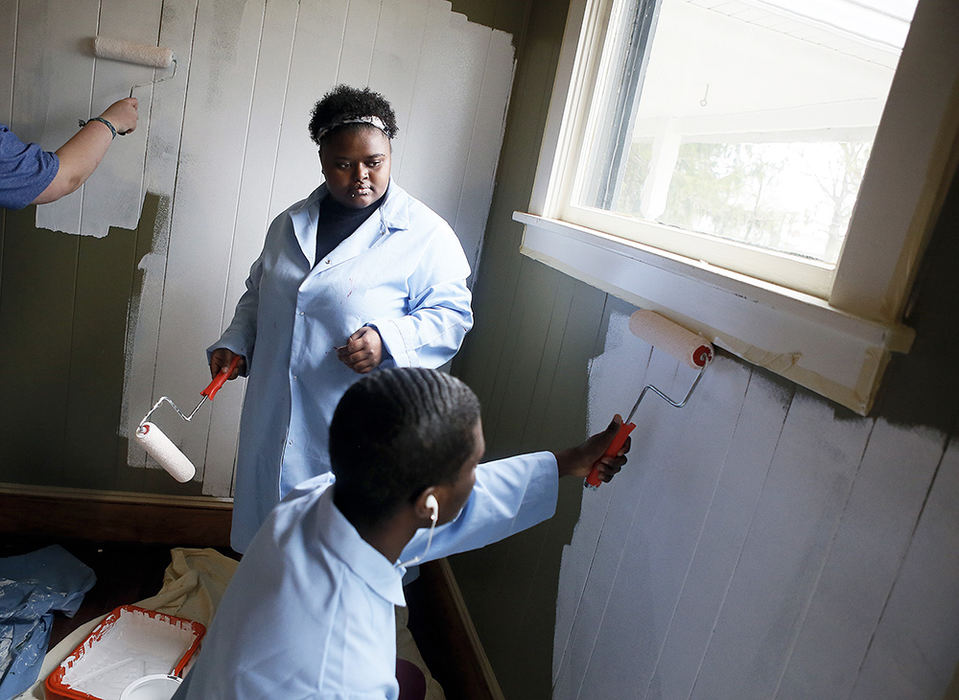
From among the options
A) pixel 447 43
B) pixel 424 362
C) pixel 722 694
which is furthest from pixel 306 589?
pixel 447 43

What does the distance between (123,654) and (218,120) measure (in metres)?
1.40

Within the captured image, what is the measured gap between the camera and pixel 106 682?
1620mm

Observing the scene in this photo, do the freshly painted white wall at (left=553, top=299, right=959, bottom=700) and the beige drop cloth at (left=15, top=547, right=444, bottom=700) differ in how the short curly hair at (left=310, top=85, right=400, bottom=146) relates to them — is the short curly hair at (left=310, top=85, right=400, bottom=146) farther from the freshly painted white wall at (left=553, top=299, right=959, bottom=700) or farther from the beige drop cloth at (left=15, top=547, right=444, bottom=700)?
the beige drop cloth at (left=15, top=547, right=444, bottom=700)

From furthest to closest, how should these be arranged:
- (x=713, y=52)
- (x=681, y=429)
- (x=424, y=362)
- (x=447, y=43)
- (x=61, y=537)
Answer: (x=61, y=537), (x=447, y=43), (x=424, y=362), (x=713, y=52), (x=681, y=429)

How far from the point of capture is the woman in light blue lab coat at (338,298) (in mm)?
1456

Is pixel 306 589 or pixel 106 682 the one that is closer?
pixel 306 589

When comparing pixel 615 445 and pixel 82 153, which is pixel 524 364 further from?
pixel 82 153

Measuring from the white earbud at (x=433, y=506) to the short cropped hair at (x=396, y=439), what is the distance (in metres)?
0.01

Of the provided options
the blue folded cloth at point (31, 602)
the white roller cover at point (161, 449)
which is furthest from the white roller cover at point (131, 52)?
the blue folded cloth at point (31, 602)

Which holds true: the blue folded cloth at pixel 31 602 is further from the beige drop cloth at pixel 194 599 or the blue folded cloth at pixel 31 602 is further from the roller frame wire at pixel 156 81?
the roller frame wire at pixel 156 81

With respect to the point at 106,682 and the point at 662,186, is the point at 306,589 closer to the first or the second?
the point at 662,186

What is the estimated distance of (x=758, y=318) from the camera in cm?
93

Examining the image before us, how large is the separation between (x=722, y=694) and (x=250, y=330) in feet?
4.13

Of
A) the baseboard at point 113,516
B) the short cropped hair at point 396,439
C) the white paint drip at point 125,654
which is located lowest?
the white paint drip at point 125,654
